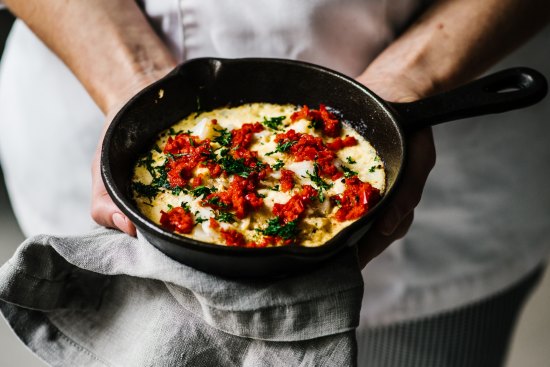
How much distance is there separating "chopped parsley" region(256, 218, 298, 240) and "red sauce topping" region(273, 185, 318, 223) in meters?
0.01

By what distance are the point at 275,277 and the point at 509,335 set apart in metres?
1.17

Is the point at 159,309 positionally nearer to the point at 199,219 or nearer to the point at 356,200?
the point at 199,219

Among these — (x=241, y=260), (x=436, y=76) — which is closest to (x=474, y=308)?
(x=436, y=76)

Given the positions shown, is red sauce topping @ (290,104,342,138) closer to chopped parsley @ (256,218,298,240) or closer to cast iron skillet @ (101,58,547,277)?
cast iron skillet @ (101,58,547,277)

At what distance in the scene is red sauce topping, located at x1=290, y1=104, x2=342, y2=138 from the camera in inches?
47.6

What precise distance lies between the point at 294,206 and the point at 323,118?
26 cm

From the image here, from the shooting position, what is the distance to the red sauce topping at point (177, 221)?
1.00 metres

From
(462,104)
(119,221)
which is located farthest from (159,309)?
(462,104)

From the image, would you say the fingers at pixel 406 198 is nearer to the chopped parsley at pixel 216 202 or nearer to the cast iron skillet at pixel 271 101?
the cast iron skillet at pixel 271 101

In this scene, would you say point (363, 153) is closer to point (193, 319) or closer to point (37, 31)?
point (193, 319)

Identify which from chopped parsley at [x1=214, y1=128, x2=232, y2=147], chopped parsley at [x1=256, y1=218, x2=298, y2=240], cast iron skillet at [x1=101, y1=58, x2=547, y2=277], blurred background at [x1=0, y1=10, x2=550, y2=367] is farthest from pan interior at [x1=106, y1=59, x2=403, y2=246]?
blurred background at [x1=0, y1=10, x2=550, y2=367]

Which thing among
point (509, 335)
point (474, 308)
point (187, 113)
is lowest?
point (509, 335)

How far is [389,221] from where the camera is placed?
106cm

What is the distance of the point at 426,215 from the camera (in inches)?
64.4
